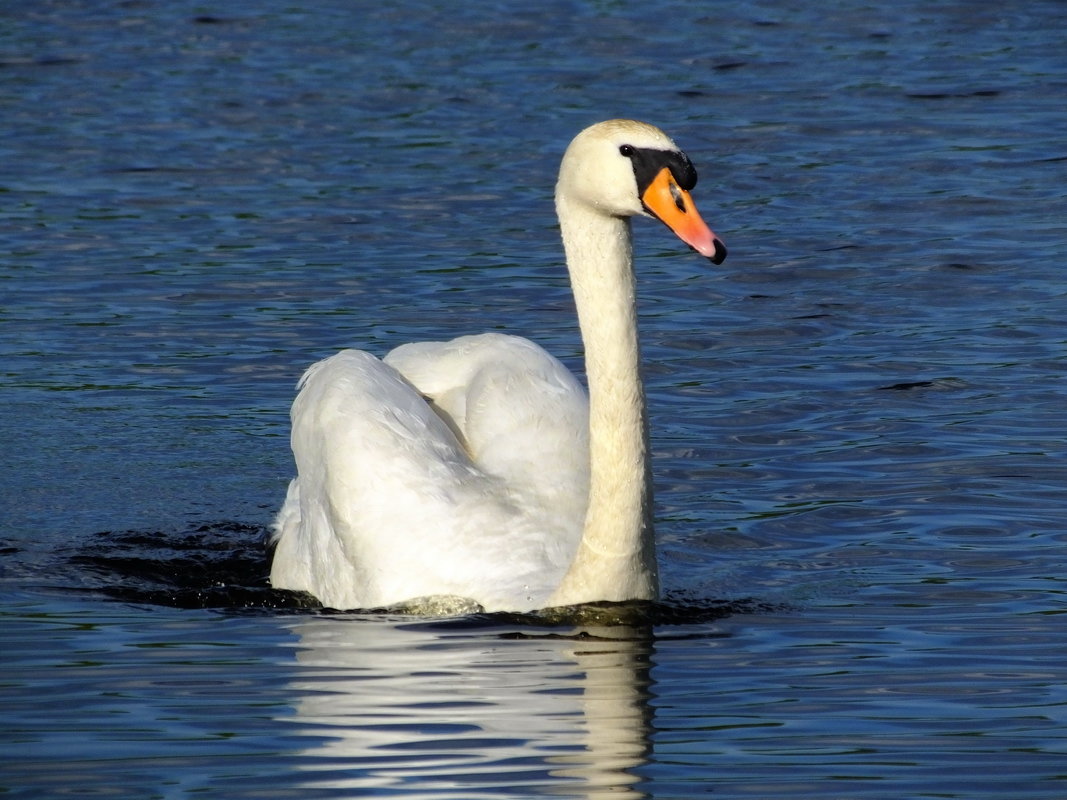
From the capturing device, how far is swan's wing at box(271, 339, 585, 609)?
8.34 metres

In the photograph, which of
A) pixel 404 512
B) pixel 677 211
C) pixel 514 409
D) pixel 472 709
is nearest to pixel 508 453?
pixel 514 409

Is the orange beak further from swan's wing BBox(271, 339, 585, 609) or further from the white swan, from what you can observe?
swan's wing BBox(271, 339, 585, 609)

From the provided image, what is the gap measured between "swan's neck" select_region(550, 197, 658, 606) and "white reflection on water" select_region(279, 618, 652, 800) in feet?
0.84

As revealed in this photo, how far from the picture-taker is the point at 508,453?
8930 millimetres

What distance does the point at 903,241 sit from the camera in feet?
49.2

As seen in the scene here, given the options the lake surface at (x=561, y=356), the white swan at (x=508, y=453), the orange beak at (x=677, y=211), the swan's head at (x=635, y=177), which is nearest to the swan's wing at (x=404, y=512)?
the white swan at (x=508, y=453)

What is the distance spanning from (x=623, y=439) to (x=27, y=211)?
30.9 feet

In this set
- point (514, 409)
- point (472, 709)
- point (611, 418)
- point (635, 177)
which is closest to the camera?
point (472, 709)

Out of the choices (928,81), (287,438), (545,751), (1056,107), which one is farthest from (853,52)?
(545,751)

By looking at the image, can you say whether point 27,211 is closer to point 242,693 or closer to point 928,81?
point 928,81

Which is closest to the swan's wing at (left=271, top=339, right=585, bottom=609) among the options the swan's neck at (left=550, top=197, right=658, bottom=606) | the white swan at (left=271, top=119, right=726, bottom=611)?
the white swan at (left=271, top=119, right=726, bottom=611)

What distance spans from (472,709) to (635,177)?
6.68 ft

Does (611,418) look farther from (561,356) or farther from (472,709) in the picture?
(561,356)

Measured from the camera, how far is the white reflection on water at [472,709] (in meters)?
6.44
